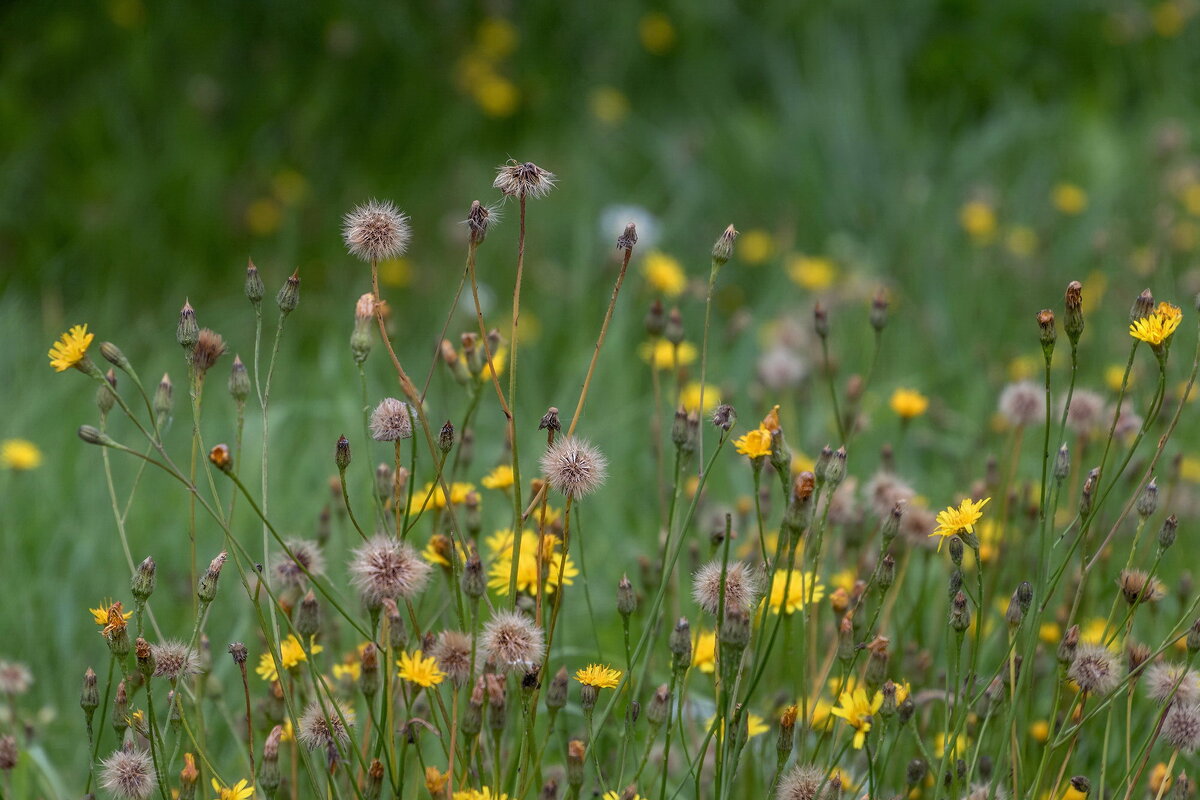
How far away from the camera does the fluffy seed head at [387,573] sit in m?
1.17

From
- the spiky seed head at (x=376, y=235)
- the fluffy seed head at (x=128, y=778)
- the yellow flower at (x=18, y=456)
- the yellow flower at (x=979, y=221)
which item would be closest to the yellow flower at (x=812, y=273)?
the yellow flower at (x=979, y=221)

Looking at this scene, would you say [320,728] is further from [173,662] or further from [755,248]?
[755,248]

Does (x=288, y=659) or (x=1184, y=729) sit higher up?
(x=288, y=659)

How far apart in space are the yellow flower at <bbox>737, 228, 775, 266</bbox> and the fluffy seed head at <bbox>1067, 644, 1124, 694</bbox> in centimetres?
269

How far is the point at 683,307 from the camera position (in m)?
3.74

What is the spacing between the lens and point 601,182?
14.1ft

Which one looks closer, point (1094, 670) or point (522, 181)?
point (522, 181)

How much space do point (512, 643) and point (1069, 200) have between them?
3248 millimetres

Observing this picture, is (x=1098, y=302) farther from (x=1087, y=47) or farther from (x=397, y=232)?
(x=397, y=232)

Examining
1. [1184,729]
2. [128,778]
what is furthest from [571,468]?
[1184,729]

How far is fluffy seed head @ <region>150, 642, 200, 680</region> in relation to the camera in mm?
1235

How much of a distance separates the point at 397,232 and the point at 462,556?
1.22 ft

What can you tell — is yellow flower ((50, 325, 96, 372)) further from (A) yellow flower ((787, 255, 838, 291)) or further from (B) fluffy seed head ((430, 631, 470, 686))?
(A) yellow flower ((787, 255, 838, 291))

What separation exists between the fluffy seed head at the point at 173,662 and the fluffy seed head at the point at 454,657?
0.79 ft
